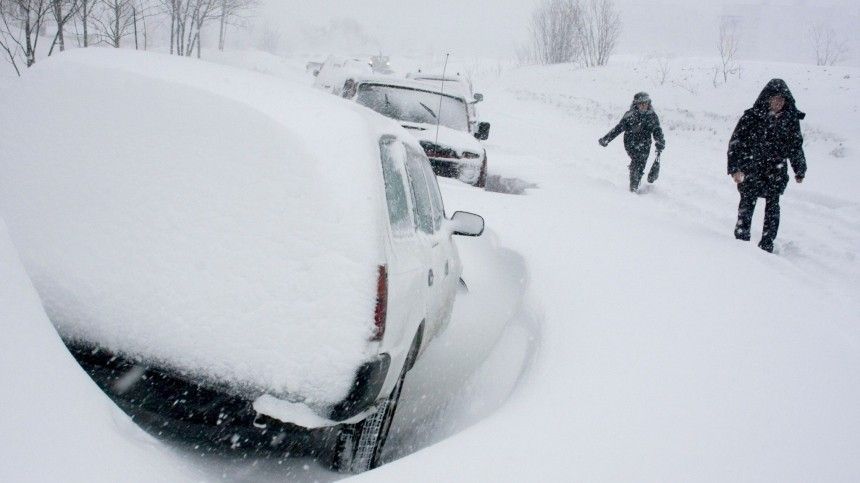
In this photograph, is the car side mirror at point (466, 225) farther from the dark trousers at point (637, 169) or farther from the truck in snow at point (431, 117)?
the dark trousers at point (637, 169)

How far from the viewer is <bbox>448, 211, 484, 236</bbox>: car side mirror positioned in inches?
137

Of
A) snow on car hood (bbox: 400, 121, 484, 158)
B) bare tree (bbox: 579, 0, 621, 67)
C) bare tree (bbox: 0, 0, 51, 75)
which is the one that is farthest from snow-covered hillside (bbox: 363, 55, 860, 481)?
bare tree (bbox: 579, 0, 621, 67)

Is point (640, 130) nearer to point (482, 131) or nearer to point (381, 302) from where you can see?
point (482, 131)

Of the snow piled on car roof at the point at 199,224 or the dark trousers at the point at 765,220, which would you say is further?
the dark trousers at the point at 765,220

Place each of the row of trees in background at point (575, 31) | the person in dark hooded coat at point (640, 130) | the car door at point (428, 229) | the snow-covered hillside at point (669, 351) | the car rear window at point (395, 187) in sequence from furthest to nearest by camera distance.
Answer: the row of trees in background at point (575, 31) < the person in dark hooded coat at point (640, 130) < the car door at point (428, 229) < the car rear window at point (395, 187) < the snow-covered hillside at point (669, 351)

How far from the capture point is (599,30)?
49.5 m

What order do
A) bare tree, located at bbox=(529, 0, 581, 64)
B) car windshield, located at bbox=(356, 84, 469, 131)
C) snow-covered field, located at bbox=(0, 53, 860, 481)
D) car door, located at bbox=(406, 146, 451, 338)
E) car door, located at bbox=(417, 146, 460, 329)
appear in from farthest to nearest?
bare tree, located at bbox=(529, 0, 581, 64), car windshield, located at bbox=(356, 84, 469, 131), car door, located at bbox=(417, 146, 460, 329), car door, located at bbox=(406, 146, 451, 338), snow-covered field, located at bbox=(0, 53, 860, 481)

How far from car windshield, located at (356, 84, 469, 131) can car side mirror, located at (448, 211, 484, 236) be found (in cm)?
438

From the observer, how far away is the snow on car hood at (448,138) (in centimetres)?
712

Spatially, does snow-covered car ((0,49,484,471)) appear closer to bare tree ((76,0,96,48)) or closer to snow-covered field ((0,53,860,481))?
snow-covered field ((0,53,860,481))

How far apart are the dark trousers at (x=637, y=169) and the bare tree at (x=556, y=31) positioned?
4673cm

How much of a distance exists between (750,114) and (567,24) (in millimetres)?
50757

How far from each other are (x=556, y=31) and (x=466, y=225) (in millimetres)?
55638

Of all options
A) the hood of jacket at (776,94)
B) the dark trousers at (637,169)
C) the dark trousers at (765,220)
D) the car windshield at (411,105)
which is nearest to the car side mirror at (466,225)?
the dark trousers at (765,220)
